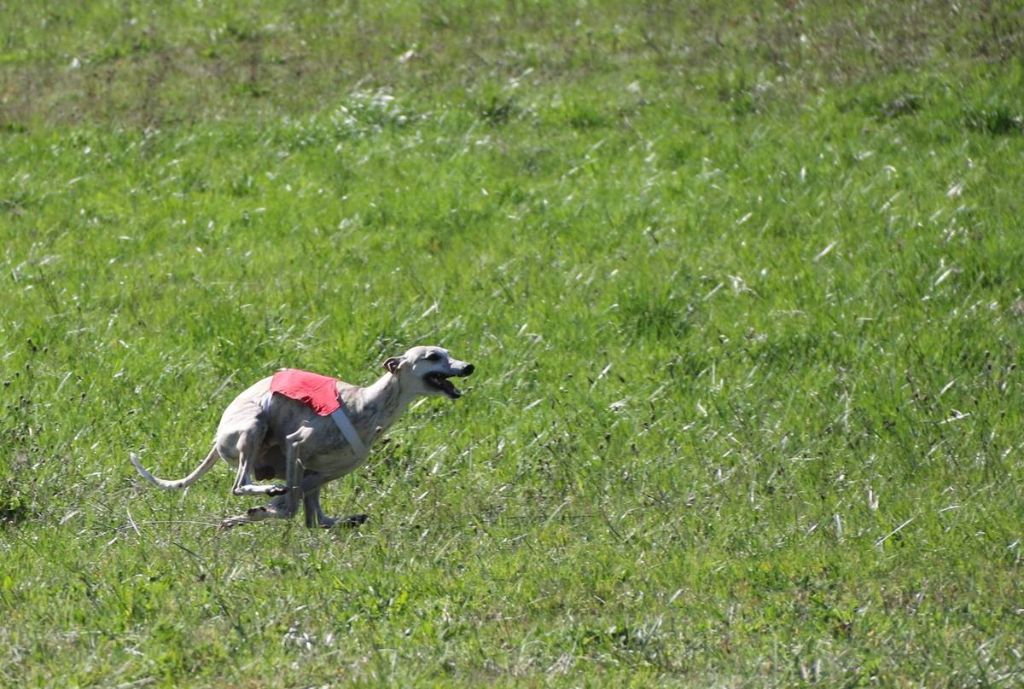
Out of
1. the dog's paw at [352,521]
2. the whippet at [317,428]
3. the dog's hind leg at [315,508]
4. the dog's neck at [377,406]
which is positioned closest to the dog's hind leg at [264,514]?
the whippet at [317,428]

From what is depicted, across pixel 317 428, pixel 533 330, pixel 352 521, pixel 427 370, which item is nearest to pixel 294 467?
pixel 317 428

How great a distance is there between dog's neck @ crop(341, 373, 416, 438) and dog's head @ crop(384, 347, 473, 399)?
55 millimetres

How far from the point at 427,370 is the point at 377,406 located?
1.01 feet

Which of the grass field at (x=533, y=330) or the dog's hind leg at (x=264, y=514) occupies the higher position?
the dog's hind leg at (x=264, y=514)

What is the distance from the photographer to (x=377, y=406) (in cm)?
755

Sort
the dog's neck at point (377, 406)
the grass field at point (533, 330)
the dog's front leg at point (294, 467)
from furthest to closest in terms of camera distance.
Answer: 1. the dog's neck at point (377, 406)
2. the dog's front leg at point (294, 467)
3. the grass field at point (533, 330)

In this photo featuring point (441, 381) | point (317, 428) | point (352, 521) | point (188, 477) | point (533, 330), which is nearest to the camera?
point (317, 428)

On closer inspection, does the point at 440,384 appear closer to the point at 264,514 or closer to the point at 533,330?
the point at 264,514

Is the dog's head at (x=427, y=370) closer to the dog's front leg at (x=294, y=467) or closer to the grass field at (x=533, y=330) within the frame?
the dog's front leg at (x=294, y=467)

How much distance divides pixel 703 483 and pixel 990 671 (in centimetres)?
278

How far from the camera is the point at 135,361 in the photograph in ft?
Answer: 34.2

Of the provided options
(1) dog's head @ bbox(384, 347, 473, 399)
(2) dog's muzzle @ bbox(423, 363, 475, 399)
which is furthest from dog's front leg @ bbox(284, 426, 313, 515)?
(2) dog's muzzle @ bbox(423, 363, 475, 399)

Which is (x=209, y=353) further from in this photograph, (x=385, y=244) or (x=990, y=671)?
(x=990, y=671)

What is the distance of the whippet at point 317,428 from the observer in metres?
7.46
